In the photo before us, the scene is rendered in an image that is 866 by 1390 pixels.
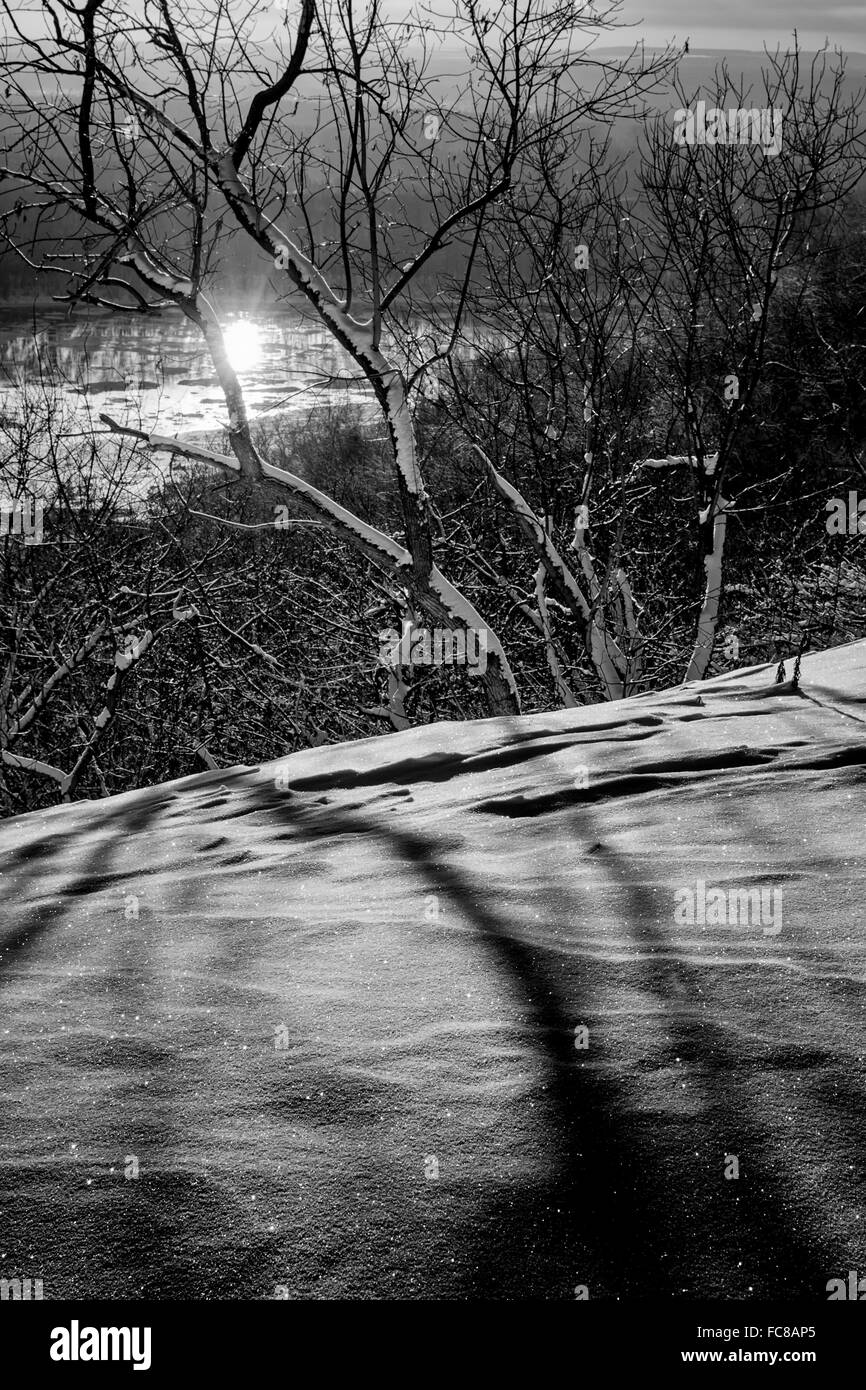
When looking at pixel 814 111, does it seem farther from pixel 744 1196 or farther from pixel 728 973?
pixel 744 1196

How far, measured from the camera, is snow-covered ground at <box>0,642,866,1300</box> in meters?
1.58

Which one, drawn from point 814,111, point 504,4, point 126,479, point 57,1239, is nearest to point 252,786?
point 57,1239

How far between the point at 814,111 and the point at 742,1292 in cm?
1076

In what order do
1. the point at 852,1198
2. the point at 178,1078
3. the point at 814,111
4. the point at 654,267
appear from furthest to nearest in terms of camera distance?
the point at 654,267 → the point at 814,111 → the point at 178,1078 → the point at 852,1198

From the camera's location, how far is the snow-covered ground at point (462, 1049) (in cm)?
158

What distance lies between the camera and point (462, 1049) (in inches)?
81.4

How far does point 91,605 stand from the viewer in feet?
46.1

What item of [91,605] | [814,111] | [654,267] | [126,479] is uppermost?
[814,111]

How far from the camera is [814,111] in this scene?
9.31 m

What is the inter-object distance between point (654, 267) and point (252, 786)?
31.0 feet

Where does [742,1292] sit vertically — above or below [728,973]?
below
